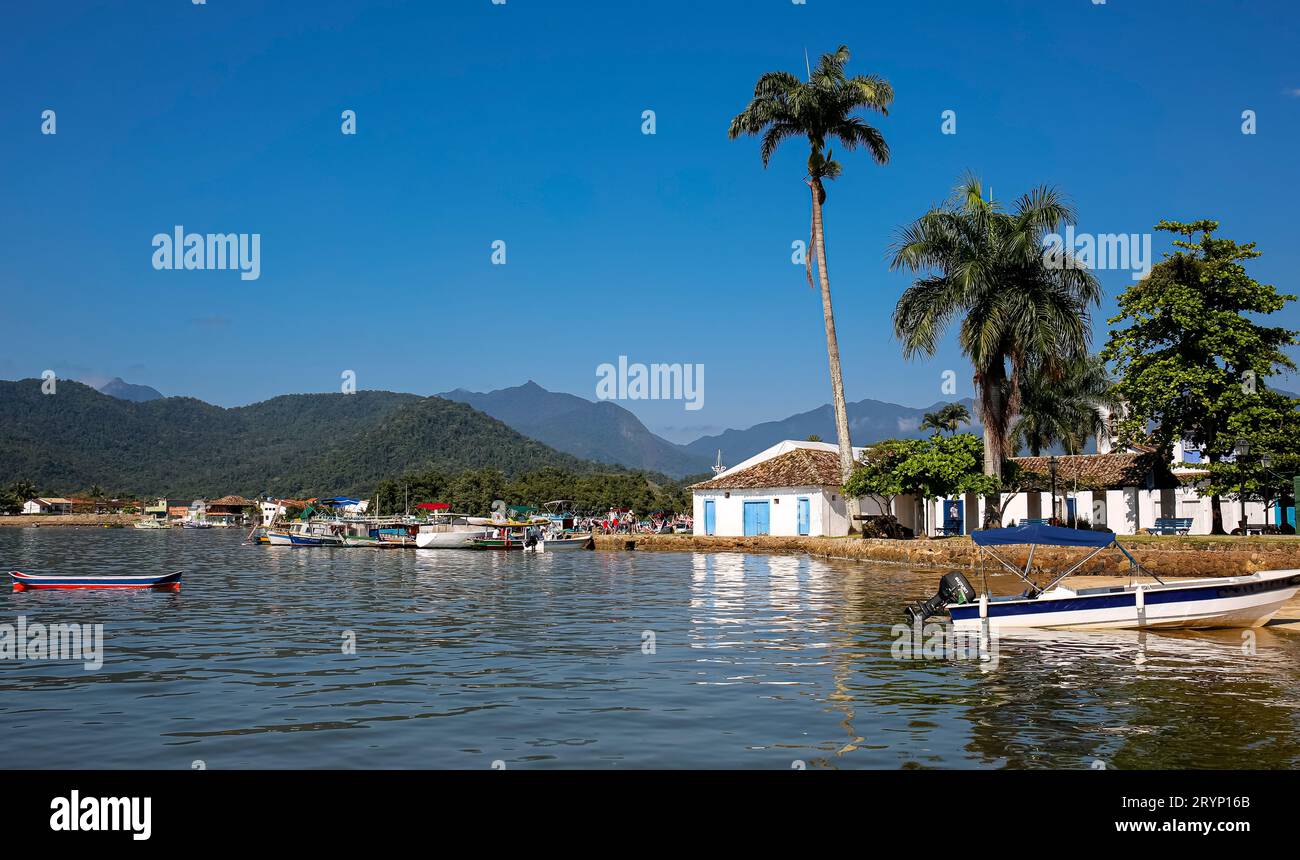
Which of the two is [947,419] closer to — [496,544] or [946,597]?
[496,544]

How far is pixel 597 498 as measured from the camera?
11888cm

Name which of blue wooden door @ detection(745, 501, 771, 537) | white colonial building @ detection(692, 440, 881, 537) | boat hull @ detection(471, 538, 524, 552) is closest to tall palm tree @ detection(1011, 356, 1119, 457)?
white colonial building @ detection(692, 440, 881, 537)

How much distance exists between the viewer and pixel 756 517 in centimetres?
5578

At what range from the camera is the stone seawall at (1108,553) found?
27062mm

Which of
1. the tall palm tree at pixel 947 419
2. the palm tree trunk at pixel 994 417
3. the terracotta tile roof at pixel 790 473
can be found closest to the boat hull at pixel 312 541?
the terracotta tile roof at pixel 790 473

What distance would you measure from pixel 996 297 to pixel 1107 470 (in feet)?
45.7

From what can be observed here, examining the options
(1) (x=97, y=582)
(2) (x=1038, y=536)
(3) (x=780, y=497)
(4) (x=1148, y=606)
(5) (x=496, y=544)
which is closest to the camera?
(4) (x=1148, y=606)

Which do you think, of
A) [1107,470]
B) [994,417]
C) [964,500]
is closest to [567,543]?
[964,500]

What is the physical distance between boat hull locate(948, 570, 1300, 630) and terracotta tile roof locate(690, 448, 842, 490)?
107ft

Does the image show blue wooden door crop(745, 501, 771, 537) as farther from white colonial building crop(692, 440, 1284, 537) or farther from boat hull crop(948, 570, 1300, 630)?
boat hull crop(948, 570, 1300, 630)

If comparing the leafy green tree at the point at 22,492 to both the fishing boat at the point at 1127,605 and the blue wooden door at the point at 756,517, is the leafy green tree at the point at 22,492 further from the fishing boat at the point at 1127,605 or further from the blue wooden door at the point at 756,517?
the fishing boat at the point at 1127,605

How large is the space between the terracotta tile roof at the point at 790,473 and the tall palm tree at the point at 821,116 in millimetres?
6108

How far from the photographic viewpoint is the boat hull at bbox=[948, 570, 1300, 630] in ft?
61.7
